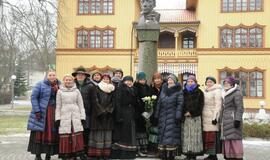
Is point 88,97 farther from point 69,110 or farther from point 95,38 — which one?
point 95,38

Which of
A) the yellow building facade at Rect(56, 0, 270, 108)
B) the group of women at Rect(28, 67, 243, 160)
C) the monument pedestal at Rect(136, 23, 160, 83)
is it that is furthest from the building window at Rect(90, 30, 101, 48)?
the group of women at Rect(28, 67, 243, 160)

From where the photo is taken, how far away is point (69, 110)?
8875 mm

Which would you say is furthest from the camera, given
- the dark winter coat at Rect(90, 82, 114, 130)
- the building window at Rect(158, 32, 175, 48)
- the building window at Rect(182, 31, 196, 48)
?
the building window at Rect(158, 32, 175, 48)

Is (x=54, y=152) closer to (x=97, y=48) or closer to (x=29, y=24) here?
(x=29, y=24)

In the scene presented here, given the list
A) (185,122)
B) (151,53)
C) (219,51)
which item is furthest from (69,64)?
(185,122)

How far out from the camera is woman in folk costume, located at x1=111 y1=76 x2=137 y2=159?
9.38 m

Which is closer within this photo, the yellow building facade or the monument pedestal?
the monument pedestal

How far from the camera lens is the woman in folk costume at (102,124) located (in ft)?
30.3

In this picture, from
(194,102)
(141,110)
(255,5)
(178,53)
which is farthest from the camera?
(178,53)

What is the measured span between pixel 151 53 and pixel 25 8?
1360 cm

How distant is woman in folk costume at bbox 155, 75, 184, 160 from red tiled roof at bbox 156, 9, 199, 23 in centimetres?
2709

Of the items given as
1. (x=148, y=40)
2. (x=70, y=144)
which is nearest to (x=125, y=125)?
(x=70, y=144)

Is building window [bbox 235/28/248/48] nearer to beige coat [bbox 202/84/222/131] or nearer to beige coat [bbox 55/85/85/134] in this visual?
beige coat [bbox 202/84/222/131]

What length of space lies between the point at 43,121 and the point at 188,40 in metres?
31.6
